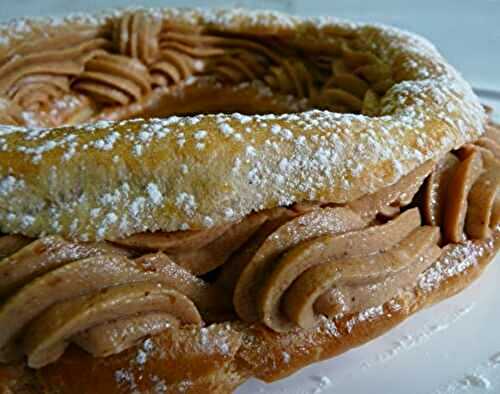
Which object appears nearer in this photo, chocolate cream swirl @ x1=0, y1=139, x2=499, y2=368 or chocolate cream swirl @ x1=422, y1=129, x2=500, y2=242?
chocolate cream swirl @ x1=0, y1=139, x2=499, y2=368

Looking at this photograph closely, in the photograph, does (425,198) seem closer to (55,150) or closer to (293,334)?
(293,334)

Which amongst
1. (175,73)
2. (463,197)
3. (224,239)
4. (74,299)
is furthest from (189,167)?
(175,73)

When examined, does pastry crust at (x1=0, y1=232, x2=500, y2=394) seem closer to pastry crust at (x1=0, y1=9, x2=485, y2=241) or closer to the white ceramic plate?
the white ceramic plate

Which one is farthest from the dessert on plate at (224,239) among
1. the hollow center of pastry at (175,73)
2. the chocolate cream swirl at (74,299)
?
the hollow center of pastry at (175,73)

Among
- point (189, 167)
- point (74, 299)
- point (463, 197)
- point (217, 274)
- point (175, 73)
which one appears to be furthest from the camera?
point (175, 73)

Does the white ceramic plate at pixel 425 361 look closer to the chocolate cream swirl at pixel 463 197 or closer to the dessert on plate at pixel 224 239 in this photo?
the dessert on plate at pixel 224 239

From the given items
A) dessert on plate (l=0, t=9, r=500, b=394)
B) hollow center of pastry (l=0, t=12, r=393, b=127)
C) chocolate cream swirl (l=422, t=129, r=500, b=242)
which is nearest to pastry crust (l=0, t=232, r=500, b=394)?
dessert on plate (l=0, t=9, r=500, b=394)

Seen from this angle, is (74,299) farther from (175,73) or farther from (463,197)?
(175,73)
